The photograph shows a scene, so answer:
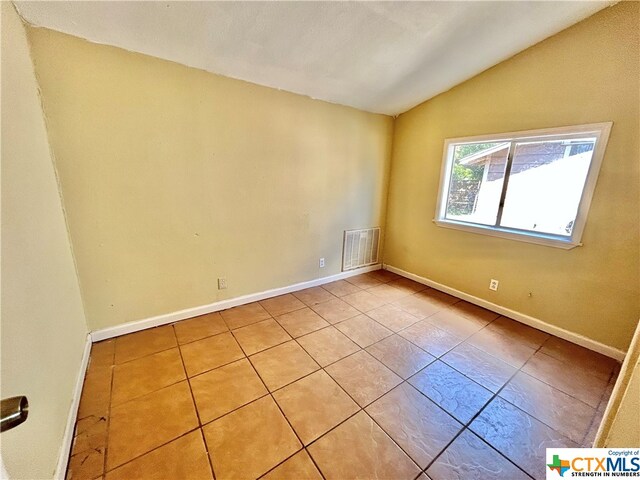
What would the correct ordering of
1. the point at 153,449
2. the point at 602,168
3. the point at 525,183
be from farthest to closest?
the point at 525,183 → the point at 602,168 → the point at 153,449

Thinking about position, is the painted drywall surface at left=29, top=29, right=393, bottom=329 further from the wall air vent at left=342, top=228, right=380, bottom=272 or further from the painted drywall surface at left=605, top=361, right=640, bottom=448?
the painted drywall surface at left=605, top=361, right=640, bottom=448

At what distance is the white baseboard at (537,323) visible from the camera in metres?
2.13

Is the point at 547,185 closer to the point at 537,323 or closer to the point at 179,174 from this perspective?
the point at 537,323

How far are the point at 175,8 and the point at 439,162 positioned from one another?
2830 mm

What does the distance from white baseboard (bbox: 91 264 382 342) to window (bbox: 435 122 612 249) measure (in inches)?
71.6

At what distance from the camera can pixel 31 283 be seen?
1.15 metres

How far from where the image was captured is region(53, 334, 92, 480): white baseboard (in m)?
1.14

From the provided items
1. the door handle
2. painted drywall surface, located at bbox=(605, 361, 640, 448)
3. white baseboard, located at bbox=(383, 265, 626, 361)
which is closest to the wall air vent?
white baseboard, located at bbox=(383, 265, 626, 361)

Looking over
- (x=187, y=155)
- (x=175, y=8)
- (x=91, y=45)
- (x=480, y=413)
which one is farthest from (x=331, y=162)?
(x=480, y=413)

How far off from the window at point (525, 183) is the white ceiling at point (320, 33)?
0.82 m

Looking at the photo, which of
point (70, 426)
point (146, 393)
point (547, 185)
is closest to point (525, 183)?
point (547, 185)

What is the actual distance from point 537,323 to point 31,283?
12.1 feet

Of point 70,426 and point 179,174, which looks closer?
point 70,426

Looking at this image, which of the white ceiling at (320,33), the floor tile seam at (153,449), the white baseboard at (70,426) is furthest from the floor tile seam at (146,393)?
the white ceiling at (320,33)
